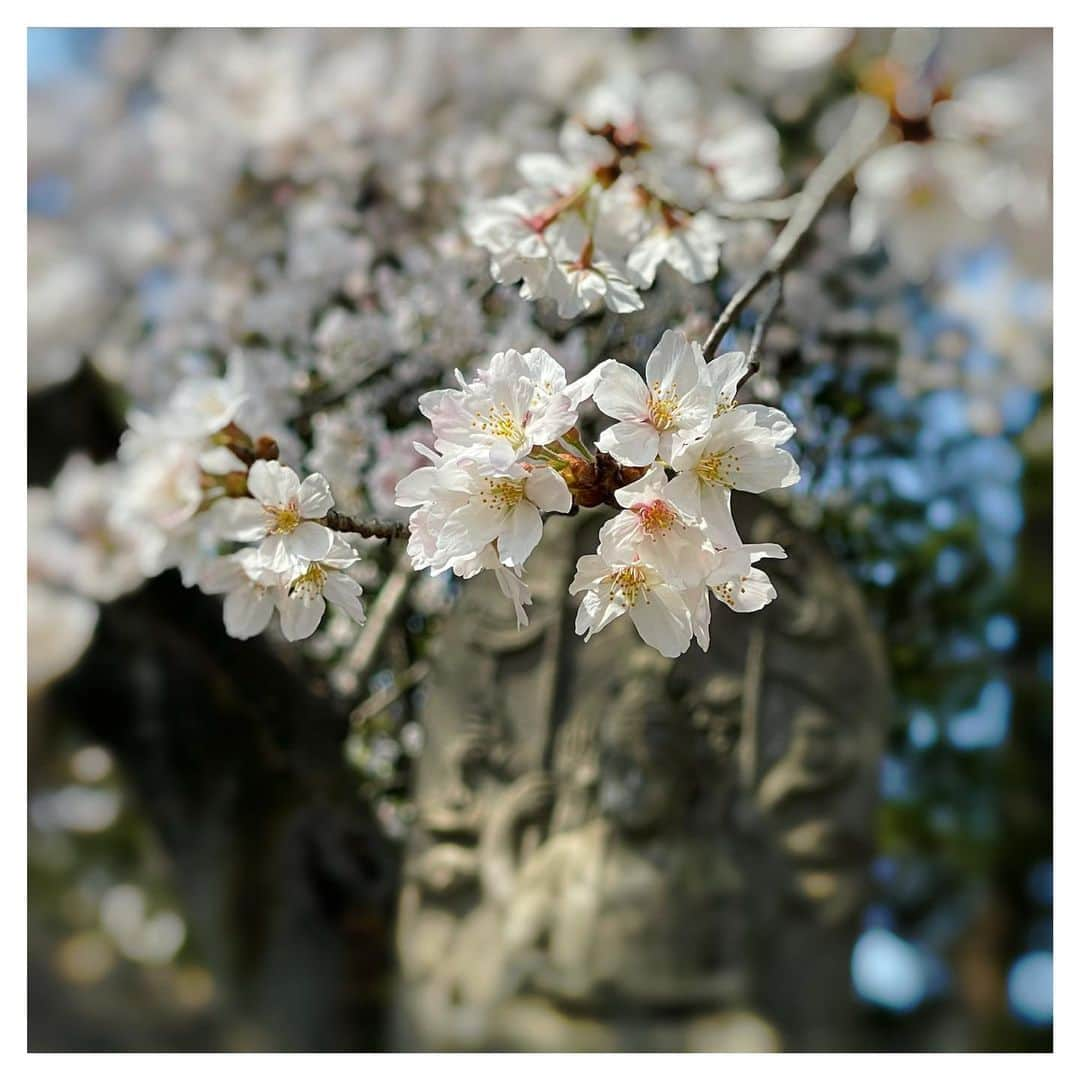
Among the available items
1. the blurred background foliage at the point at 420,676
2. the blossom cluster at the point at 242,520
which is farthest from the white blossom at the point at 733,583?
the blurred background foliage at the point at 420,676

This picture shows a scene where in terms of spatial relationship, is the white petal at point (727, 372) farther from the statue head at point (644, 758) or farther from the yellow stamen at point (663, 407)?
the statue head at point (644, 758)

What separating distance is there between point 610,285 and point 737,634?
0.91m

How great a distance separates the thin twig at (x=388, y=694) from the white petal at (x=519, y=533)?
3.57 feet

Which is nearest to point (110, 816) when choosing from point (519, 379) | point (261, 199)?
point (261, 199)

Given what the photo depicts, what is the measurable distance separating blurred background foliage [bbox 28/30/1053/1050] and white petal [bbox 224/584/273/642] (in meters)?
0.60

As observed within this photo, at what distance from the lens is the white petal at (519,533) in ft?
1.83

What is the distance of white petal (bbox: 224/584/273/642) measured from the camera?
735 mm

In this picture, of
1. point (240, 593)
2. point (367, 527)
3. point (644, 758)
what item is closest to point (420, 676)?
point (644, 758)

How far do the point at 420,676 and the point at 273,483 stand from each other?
0.99 m

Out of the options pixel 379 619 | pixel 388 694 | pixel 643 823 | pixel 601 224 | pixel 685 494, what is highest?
pixel 601 224

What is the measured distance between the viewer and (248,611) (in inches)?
29.2

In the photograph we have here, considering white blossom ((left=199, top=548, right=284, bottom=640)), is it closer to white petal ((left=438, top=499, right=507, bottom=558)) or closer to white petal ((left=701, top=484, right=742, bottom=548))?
white petal ((left=438, top=499, right=507, bottom=558))

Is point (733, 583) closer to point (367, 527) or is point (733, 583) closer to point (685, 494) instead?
point (685, 494)
